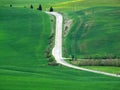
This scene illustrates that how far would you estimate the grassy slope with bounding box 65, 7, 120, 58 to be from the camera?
68.1 meters

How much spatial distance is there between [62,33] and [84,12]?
1613cm

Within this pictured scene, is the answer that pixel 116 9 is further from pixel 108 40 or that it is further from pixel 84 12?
pixel 108 40

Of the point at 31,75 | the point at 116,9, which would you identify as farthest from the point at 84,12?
the point at 31,75

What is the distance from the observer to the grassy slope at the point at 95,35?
68125 mm

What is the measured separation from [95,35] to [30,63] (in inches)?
722

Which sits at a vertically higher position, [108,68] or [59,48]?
[108,68]

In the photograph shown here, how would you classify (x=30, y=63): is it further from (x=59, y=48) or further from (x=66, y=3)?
(x=66, y=3)

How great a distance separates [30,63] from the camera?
200ft

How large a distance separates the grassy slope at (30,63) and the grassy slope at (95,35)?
4.83 meters

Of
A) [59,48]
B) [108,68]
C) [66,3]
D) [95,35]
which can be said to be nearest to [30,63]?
[108,68]

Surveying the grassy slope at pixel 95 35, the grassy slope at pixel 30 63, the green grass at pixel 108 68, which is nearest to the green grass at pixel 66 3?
the grassy slope at pixel 30 63

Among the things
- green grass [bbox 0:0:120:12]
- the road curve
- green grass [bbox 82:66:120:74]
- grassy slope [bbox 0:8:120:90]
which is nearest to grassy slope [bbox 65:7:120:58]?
the road curve

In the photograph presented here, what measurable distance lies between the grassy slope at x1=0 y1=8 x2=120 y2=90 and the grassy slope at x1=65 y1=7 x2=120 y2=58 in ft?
15.8

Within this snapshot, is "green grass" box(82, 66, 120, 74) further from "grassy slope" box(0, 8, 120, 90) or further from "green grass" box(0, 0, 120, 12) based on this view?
"green grass" box(0, 0, 120, 12)
